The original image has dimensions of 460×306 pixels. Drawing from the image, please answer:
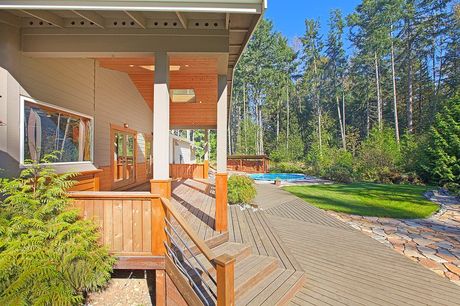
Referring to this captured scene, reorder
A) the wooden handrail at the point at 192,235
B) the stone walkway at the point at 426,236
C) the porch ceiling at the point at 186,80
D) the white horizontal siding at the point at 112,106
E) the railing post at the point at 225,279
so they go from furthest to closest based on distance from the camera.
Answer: the white horizontal siding at the point at 112,106, the porch ceiling at the point at 186,80, the stone walkway at the point at 426,236, the wooden handrail at the point at 192,235, the railing post at the point at 225,279

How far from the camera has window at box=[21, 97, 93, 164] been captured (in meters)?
3.87

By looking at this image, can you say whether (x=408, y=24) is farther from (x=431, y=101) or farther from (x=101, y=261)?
(x=101, y=261)

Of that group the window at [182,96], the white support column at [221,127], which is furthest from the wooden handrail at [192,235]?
the window at [182,96]

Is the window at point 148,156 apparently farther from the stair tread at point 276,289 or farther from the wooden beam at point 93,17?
the stair tread at point 276,289

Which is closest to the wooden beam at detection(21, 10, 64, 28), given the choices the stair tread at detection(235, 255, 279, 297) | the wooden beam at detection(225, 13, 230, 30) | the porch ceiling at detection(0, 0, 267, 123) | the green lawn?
the porch ceiling at detection(0, 0, 267, 123)

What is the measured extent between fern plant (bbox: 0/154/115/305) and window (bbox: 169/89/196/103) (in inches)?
276

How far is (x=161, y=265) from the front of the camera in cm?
334

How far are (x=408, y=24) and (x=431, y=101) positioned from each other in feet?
28.3

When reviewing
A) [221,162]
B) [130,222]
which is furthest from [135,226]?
[221,162]

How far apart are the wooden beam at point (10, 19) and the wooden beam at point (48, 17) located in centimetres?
34

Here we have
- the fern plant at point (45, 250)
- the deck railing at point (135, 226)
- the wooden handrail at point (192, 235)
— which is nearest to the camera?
the wooden handrail at point (192, 235)

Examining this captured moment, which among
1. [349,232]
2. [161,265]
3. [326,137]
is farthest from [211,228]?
[326,137]

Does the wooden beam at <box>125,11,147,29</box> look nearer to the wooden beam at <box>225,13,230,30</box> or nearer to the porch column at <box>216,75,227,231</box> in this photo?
the wooden beam at <box>225,13,230,30</box>

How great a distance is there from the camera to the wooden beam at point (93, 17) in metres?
3.38
